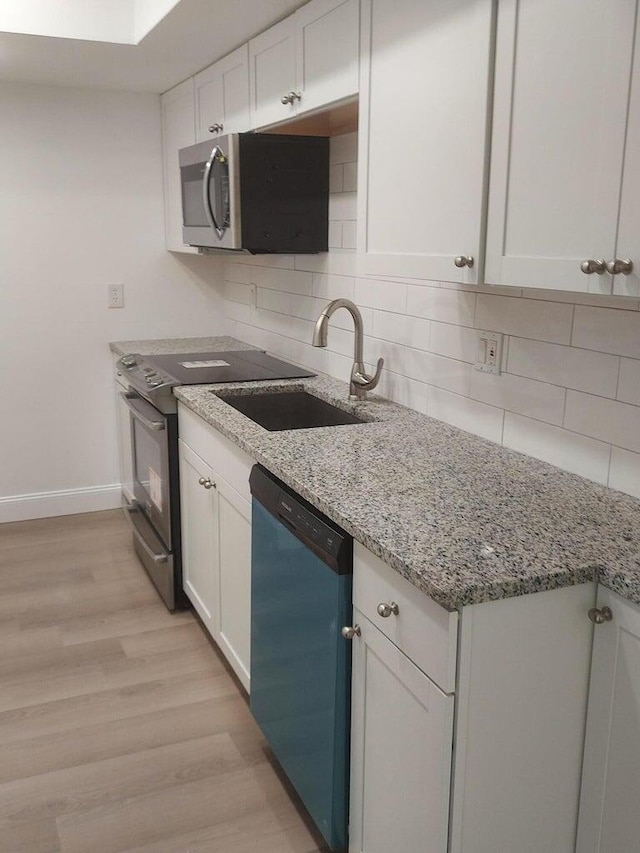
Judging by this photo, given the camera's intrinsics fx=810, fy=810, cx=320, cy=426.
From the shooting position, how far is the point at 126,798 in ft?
6.99

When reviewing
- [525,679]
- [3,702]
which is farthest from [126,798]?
[525,679]

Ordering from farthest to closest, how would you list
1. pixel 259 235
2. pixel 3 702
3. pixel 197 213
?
pixel 197 213 → pixel 259 235 → pixel 3 702

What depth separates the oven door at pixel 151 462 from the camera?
3.04 m

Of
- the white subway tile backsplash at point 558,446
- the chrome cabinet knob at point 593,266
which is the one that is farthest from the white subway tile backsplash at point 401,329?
the chrome cabinet knob at point 593,266

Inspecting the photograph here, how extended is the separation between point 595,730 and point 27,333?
334 cm

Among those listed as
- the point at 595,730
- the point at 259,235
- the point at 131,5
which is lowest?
the point at 595,730

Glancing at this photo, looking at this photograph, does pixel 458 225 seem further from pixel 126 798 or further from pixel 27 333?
pixel 27 333

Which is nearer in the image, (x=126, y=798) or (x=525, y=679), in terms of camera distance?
(x=525, y=679)

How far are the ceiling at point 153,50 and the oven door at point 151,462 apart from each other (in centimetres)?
135

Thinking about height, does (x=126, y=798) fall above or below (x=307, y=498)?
below

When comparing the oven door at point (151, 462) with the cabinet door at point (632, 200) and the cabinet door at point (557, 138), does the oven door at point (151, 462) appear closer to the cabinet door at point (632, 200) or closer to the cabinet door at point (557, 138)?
the cabinet door at point (557, 138)

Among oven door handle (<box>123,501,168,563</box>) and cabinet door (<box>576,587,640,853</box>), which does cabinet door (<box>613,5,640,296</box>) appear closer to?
cabinet door (<box>576,587,640,853</box>)

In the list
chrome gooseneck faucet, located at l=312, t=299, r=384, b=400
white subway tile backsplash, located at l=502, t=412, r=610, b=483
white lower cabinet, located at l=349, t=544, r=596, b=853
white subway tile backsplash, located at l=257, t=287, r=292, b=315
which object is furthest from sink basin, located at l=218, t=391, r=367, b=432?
white lower cabinet, located at l=349, t=544, r=596, b=853

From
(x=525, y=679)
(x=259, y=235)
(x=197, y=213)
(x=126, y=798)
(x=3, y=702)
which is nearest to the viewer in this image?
(x=525, y=679)
